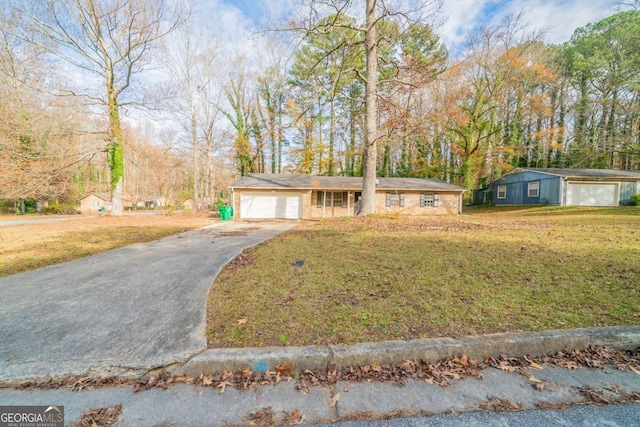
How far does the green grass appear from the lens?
257 cm

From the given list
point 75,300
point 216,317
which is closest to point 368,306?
point 216,317

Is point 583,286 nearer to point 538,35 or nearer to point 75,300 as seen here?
point 75,300

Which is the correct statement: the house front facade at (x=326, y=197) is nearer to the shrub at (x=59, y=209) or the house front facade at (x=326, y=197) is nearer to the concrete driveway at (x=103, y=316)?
the concrete driveway at (x=103, y=316)

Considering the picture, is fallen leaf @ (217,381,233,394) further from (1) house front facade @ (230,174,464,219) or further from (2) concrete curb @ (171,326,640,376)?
(1) house front facade @ (230,174,464,219)

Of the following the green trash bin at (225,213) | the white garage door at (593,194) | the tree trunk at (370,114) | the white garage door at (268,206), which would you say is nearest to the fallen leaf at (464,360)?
the tree trunk at (370,114)

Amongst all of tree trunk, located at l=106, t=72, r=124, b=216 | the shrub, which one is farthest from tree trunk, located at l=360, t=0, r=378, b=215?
the shrub

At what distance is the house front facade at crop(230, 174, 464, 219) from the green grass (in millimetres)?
10364

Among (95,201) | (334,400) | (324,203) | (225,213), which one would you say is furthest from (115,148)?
(95,201)

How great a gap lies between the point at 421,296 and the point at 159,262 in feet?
16.8

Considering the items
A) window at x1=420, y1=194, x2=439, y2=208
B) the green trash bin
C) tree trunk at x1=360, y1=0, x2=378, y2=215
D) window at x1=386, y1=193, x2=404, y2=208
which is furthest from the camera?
window at x1=420, y1=194, x2=439, y2=208

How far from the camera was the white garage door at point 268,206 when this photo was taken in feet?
52.9

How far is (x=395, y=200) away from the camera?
18375mm

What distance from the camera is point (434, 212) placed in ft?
61.0

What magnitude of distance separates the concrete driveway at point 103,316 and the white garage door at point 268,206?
422 inches
